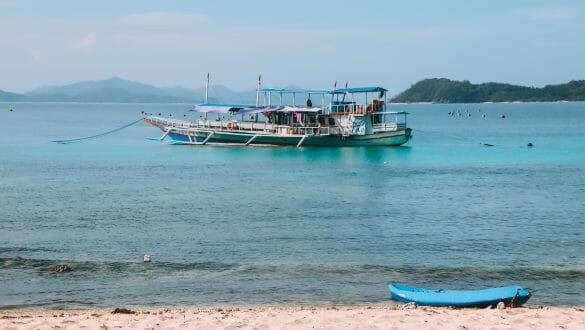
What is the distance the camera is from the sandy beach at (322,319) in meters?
14.4

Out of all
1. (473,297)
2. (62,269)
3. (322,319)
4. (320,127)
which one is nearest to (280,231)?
(62,269)

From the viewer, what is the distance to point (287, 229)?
93.9ft

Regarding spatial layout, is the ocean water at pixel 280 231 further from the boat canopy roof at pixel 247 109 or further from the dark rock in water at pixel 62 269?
the boat canopy roof at pixel 247 109

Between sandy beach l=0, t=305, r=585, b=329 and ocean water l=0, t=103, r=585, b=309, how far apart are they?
244cm

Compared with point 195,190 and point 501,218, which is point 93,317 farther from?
point 195,190

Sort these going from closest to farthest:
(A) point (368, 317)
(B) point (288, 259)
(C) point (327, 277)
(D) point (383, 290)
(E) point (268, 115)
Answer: (A) point (368, 317) → (D) point (383, 290) → (C) point (327, 277) → (B) point (288, 259) → (E) point (268, 115)

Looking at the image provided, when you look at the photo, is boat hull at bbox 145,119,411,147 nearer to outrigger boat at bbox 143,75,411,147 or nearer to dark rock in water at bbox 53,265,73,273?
outrigger boat at bbox 143,75,411,147

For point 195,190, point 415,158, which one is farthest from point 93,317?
point 415,158

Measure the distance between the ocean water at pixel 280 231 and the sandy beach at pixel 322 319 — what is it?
244 centimetres

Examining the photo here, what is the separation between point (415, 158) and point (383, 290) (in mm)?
42756

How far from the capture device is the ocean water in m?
20.1

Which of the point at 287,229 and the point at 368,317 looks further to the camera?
the point at 287,229

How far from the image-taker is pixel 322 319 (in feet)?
49.6

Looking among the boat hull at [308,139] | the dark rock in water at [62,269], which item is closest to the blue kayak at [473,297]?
the dark rock in water at [62,269]
